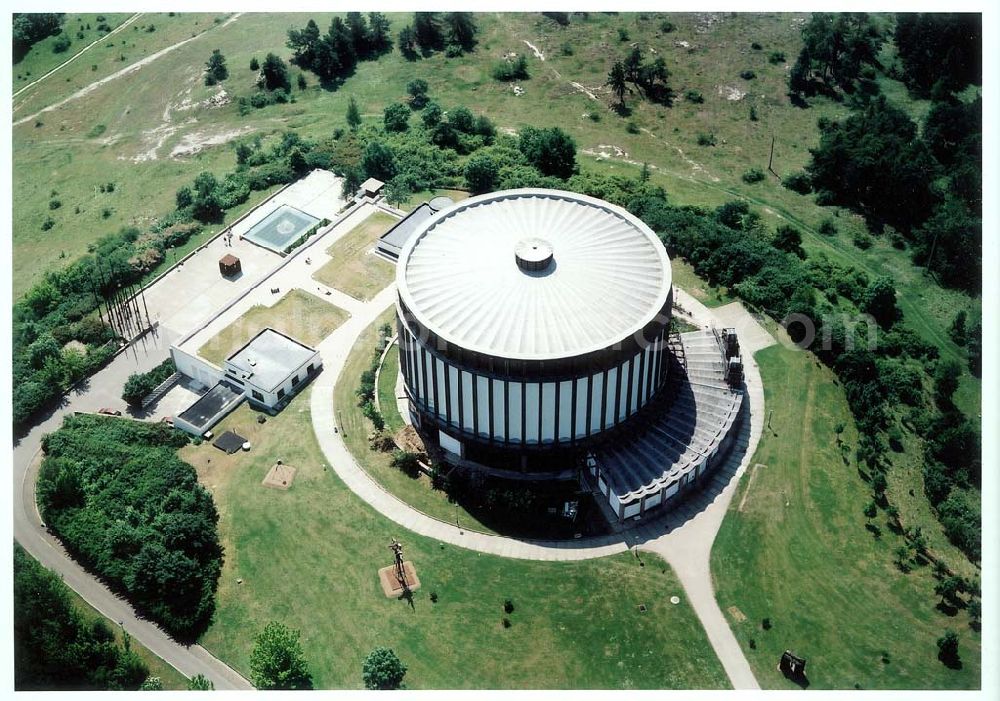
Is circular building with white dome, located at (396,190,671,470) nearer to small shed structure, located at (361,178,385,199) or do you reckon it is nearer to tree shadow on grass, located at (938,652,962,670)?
tree shadow on grass, located at (938,652,962,670)

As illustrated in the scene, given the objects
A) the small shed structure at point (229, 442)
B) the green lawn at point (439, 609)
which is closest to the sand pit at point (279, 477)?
the green lawn at point (439, 609)

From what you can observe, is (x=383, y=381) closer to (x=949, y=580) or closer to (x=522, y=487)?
(x=522, y=487)

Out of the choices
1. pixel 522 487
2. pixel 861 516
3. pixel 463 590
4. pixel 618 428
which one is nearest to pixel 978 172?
pixel 861 516

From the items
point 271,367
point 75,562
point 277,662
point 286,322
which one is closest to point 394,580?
point 277,662

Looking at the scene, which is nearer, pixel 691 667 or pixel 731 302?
pixel 691 667

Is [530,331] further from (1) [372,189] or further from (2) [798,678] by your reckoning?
(1) [372,189]

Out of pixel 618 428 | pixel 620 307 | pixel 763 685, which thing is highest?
pixel 620 307
